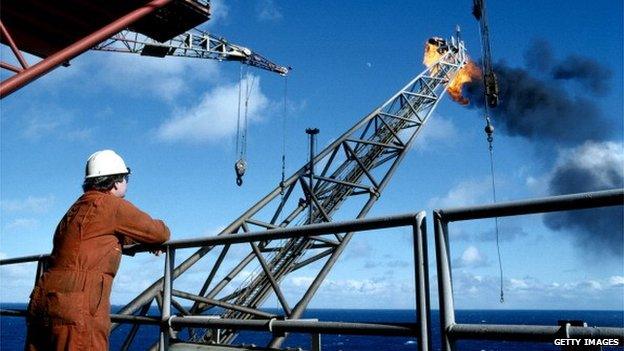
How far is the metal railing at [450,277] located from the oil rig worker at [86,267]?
1.95 m

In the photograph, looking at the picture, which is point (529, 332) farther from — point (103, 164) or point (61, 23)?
point (61, 23)

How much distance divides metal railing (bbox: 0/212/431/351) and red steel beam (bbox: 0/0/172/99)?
2630mm

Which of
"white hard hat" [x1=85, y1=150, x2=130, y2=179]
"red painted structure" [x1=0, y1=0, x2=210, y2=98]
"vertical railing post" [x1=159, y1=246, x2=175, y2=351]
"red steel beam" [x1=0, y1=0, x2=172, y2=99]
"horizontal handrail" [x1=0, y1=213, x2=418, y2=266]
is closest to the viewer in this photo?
"horizontal handrail" [x1=0, y1=213, x2=418, y2=266]

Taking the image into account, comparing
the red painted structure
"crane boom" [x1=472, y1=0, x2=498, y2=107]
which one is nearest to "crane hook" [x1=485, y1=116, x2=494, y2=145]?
"crane boom" [x1=472, y1=0, x2=498, y2=107]

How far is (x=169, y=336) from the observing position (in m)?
3.59

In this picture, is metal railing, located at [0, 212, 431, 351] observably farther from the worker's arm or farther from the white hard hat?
the white hard hat

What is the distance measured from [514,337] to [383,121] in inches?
596

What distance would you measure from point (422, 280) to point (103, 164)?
2.26 meters

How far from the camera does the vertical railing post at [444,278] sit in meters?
2.35

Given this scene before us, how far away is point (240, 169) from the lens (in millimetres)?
20406

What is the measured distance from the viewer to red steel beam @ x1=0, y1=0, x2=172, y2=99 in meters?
5.12

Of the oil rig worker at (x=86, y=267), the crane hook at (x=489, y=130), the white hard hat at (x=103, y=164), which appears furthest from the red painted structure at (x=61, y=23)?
the crane hook at (x=489, y=130)

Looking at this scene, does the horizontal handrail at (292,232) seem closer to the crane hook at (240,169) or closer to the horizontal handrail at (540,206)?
the horizontal handrail at (540,206)

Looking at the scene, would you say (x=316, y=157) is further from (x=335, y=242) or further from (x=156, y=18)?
(x=156, y=18)
